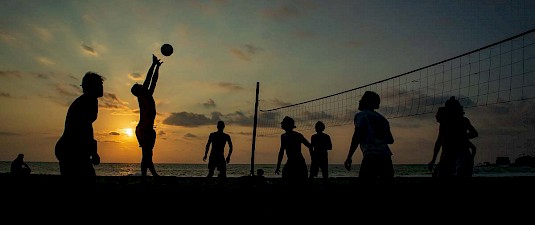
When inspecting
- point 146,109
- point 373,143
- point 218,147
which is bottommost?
point 218,147

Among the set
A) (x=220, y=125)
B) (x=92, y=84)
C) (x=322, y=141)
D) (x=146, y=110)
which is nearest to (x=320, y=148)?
(x=322, y=141)

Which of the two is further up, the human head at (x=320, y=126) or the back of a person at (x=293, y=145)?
the human head at (x=320, y=126)

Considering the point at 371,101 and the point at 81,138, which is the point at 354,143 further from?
the point at 81,138

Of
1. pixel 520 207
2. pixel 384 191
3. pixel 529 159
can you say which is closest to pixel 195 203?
pixel 384 191

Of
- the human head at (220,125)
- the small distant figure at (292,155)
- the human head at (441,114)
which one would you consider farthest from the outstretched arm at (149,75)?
the human head at (441,114)

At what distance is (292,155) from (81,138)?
3403 millimetres

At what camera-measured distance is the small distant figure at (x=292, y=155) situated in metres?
6.11

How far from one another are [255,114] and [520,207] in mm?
11240

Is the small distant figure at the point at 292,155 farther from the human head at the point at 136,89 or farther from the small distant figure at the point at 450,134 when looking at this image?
the human head at the point at 136,89

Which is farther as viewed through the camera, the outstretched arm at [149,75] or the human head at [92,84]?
the outstretched arm at [149,75]

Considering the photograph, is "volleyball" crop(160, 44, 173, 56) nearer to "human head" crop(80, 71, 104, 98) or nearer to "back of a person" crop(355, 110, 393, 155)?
"human head" crop(80, 71, 104, 98)

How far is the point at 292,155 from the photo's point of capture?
619 cm

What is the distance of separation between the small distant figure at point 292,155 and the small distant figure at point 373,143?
1.90 m

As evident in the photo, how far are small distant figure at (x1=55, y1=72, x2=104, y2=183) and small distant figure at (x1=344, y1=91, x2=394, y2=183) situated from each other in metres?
2.65
